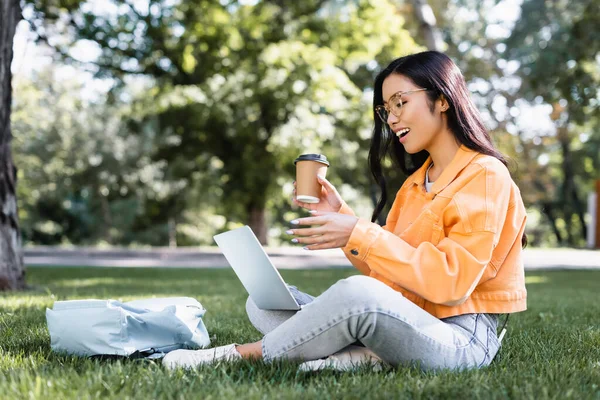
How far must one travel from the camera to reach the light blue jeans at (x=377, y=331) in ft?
7.90

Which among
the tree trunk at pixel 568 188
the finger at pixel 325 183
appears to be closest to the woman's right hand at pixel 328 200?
the finger at pixel 325 183

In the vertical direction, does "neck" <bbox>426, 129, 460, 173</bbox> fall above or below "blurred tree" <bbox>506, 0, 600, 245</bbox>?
below

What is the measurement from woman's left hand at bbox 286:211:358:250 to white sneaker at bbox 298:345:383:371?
50cm

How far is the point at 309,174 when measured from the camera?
8.64 feet

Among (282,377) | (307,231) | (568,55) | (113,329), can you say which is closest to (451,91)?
(307,231)

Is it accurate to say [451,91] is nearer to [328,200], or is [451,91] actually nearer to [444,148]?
[444,148]

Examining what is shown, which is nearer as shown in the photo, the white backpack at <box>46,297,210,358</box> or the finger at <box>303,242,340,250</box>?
the finger at <box>303,242,340,250</box>

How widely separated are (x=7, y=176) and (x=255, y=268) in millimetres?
5116

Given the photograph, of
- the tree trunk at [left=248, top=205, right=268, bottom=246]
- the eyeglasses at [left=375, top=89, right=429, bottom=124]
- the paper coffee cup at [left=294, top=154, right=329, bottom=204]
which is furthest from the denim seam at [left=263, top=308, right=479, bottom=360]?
the tree trunk at [left=248, top=205, right=268, bottom=246]

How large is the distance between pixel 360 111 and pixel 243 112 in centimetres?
314

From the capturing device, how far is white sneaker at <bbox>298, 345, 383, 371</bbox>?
8.43 ft

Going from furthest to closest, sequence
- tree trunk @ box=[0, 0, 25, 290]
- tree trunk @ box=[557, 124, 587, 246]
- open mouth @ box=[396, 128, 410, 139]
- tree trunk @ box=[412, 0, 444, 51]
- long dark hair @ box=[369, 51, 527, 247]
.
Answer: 1. tree trunk @ box=[557, 124, 587, 246]
2. tree trunk @ box=[412, 0, 444, 51]
3. tree trunk @ box=[0, 0, 25, 290]
4. open mouth @ box=[396, 128, 410, 139]
5. long dark hair @ box=[369, 51, 527, 247]

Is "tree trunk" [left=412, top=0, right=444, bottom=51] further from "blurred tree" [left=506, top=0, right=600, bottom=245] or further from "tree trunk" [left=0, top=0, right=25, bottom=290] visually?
"tree trunk" [left=0, top=0, right=25, bottom=290]

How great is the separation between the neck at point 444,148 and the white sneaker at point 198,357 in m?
1.23
